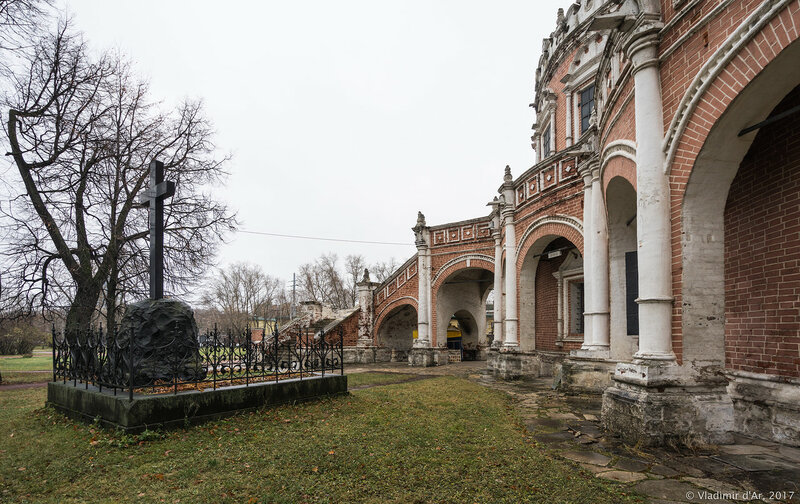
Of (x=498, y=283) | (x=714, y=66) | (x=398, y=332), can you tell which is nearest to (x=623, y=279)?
(x=714, y=66)

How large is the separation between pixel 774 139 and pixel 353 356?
18.8 metres

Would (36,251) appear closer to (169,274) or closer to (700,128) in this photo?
(169,274)

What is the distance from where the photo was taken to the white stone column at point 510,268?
1384 cm

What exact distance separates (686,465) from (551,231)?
808 cm

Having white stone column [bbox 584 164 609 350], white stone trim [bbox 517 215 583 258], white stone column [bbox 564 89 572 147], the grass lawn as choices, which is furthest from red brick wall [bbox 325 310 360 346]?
the grass lawn

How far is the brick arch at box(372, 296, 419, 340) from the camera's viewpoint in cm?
2002

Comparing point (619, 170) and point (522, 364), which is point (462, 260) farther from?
point (619, 170)

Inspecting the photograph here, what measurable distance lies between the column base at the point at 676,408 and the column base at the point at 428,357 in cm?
1362

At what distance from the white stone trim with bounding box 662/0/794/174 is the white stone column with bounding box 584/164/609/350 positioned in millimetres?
3909

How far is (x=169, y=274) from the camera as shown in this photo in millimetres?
14398

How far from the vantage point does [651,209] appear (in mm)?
5621

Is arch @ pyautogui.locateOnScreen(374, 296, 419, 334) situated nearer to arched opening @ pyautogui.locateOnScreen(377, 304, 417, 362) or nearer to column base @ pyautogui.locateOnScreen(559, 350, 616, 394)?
arched opening @ pyautogui.locateOnScreen(377, 304, 417, 362)

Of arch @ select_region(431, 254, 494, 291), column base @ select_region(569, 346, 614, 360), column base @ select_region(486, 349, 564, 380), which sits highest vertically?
arch @ select_region(431, 254, 494, 291)

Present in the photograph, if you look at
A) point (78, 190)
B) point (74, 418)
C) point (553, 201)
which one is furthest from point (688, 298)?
point (78, 190)
